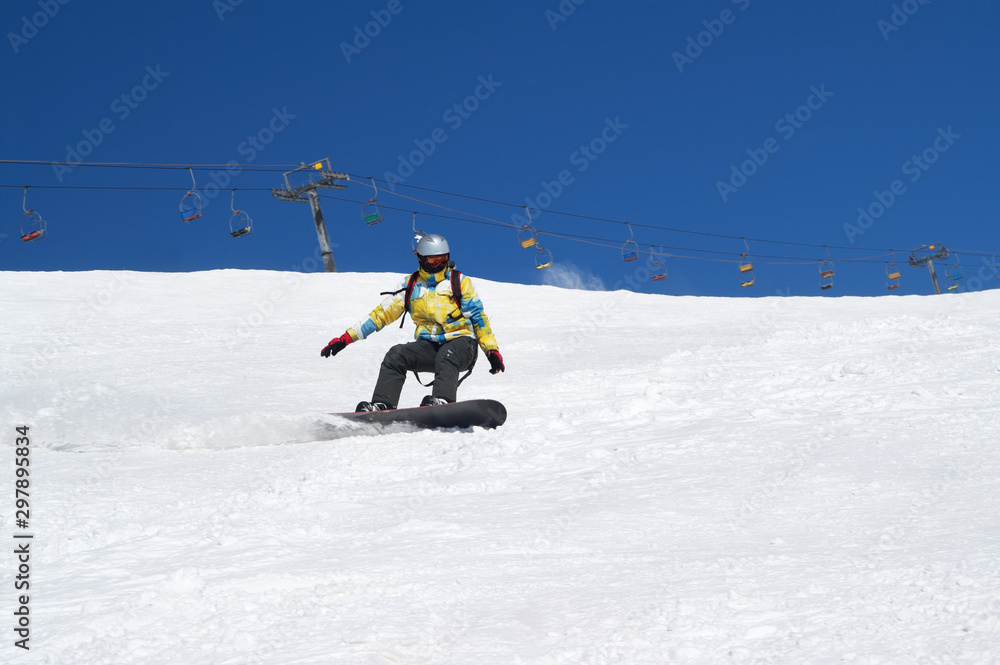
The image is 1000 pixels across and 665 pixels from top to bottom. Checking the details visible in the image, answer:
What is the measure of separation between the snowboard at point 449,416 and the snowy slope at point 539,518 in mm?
137

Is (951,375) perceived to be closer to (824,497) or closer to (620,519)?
(824,497)

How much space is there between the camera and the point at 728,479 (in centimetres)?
444

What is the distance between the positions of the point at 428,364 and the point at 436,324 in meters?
0.36

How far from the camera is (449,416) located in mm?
6520

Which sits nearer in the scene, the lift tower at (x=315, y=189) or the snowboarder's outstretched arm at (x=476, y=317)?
the snowboarder's outstretched arm at (x=476, y=317)

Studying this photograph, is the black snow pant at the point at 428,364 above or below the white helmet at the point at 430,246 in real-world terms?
below

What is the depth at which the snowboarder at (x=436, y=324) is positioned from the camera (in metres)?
7.26

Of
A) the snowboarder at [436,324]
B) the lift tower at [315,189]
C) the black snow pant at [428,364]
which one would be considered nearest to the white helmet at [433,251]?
the snowboarder at [436,324]

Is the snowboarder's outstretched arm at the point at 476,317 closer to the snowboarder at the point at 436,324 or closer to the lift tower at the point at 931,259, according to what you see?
the snowboarder at the point at 436,324

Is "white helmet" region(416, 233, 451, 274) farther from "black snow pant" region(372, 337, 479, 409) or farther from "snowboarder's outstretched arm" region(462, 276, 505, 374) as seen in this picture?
"black snow pant" region(372, 337, 479, 409)

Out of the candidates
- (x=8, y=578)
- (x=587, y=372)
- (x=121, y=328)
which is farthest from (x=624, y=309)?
(x=8, y=578)

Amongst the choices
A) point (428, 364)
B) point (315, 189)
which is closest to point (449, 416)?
point (428, 364)

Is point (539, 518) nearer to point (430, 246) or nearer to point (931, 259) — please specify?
point (430, 246)

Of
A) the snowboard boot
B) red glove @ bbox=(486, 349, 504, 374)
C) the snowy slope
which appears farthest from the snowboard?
red glove @ bbox=(486, 349, 504, 374)
